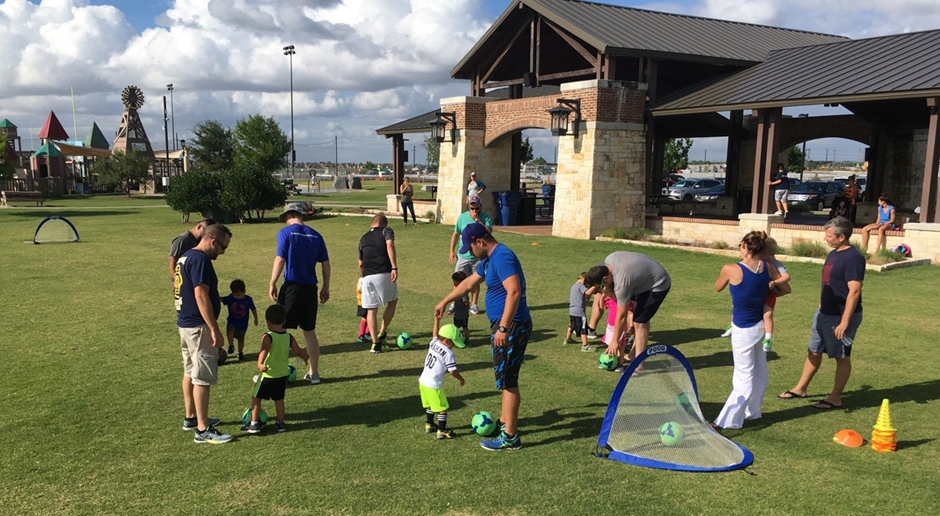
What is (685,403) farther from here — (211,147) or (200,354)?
(211,147)

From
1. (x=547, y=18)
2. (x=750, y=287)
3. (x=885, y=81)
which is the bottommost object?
(x=750, y=287)

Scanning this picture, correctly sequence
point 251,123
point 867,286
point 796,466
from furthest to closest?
1. point 251,123
2. point 867,286
3. point 796,466

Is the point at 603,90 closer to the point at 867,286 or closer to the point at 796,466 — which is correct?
the point at 867,286

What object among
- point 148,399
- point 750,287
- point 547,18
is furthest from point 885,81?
point 148,399

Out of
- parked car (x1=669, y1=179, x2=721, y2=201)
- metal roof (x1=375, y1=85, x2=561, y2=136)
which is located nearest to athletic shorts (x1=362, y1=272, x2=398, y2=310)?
metal roof (x1=375, y1=85, x2=561, y2=136)

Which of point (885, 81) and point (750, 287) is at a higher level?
point (885, 81)

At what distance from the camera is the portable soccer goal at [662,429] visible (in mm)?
4824

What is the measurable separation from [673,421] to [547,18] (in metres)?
17.9

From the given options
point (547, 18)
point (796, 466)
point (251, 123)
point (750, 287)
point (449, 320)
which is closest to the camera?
point (796, 466)

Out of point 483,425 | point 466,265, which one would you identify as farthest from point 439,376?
point 466,265

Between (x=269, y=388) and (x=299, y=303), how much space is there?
4.42ft

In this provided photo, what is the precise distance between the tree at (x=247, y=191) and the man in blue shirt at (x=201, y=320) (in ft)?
68.9

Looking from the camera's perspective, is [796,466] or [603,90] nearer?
[796,466]

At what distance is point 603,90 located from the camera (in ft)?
61.3
